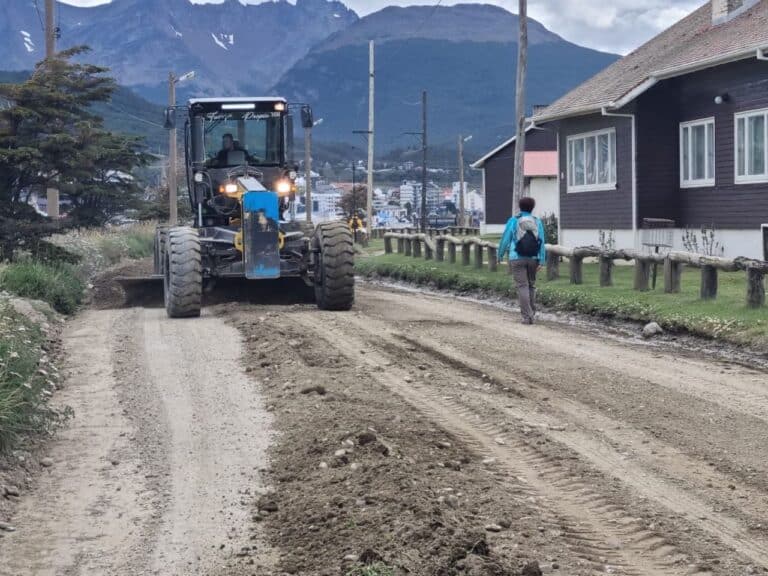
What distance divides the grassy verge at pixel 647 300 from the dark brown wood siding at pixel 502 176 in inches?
1448

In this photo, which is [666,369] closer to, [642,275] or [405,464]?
[405,464]

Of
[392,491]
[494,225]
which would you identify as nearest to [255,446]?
[392,491]

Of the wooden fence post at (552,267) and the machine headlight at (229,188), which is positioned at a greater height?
the machine headlight at (229,188)

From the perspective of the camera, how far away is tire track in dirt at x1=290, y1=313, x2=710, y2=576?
20.7ft

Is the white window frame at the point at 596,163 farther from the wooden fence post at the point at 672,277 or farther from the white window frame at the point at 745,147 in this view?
the wooden fence post at the point at 672,277

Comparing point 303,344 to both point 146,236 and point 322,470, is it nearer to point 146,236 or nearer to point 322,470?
point 322,470

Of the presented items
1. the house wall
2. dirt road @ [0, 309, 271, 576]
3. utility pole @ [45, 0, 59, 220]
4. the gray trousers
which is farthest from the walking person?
the house wall

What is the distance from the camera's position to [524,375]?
1221cm

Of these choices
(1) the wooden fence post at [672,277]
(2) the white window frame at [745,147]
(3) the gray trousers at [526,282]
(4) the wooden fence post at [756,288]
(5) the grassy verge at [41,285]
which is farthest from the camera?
(2) the white window frame at [745,147]

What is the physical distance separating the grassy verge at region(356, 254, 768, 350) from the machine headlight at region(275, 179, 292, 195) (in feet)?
14.8

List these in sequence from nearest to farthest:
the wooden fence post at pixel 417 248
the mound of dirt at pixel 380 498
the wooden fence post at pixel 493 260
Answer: the mound of dirt at pixel 380 498 → the wooden fence post at pixel 493 260 → the wooden fence post at pixel 417 248

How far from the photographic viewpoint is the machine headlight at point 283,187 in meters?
20.3

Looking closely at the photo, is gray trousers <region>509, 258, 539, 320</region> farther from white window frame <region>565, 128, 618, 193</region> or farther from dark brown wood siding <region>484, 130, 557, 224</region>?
dark brown wood siding <region>484, 130, 557, 224</region>

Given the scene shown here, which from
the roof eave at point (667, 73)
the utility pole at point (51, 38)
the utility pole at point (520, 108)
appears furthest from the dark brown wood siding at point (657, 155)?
the utility pole at point (51, 38)
